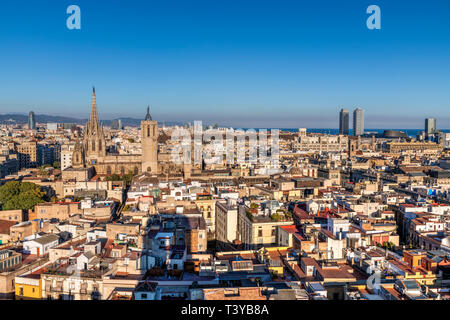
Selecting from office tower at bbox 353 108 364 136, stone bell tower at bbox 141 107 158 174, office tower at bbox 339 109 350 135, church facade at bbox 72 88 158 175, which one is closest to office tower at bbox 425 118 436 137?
office tower at bbox 353 108 364 136

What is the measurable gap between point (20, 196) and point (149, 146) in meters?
10.6

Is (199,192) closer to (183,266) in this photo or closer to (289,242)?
(289,242)

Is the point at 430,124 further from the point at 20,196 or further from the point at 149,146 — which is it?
the point at 20,196

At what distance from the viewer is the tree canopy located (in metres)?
15.1

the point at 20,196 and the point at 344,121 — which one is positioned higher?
the point at 344,121

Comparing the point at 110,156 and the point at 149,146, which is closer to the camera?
the point at 149,146

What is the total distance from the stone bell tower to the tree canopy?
8.51 metres

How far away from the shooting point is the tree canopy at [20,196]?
15.1m

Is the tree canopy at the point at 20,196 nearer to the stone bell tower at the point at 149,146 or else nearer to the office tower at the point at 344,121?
the stone bell tower at the point at 149,146

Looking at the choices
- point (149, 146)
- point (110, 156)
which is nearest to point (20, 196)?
point (149, 146)

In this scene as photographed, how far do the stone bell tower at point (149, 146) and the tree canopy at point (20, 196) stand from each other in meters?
8.51

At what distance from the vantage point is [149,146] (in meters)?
25.5

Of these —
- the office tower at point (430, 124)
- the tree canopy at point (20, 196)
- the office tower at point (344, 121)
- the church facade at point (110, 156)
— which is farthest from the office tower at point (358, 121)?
the tree canopy at point (20, 196)

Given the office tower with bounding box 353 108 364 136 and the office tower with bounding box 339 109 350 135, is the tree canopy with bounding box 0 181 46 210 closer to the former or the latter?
the office tower with bounding box 353 108 364 136
